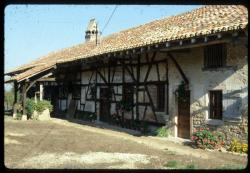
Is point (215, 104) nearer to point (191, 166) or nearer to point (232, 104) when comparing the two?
point (232, 104)

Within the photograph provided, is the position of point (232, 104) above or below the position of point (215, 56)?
below

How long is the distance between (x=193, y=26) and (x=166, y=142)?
13.9 ft

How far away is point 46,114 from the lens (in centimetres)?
2128

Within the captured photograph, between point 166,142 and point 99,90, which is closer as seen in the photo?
point 166,142

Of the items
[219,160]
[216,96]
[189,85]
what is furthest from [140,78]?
[219,160]

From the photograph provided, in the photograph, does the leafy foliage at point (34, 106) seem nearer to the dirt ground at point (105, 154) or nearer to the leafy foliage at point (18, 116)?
the leafy foliage at point (18, 116)

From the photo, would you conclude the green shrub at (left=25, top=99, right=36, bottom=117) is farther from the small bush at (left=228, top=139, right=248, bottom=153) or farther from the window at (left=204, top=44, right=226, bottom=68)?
the small bush at (left=228, top=139, right=248, bottom=153)

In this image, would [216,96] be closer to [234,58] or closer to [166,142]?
[234,58]

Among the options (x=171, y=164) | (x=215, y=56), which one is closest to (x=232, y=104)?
(x=215, y=56)

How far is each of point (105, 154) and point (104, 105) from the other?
10.1 meters

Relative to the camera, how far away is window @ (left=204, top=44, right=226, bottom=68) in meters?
11.8

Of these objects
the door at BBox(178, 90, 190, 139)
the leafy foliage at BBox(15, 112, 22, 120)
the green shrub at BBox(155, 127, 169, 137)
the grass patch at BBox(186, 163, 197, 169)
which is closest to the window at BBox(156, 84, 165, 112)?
the green shrub at BBox(155, 127, 169, 137)

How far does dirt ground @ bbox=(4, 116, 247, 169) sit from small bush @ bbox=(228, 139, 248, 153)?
1.42ft

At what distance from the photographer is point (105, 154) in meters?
9.84
